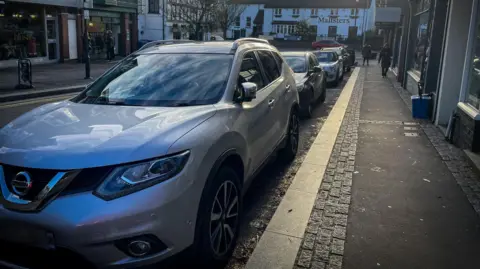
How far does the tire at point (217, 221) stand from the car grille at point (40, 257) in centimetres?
76

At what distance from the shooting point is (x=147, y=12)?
37.8 metres

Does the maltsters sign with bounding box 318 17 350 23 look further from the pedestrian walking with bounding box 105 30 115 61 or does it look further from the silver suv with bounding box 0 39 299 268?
the silver suv with bounding box 0 39 299 268

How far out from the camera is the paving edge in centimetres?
355

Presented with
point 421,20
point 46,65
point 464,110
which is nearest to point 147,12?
point 46,65

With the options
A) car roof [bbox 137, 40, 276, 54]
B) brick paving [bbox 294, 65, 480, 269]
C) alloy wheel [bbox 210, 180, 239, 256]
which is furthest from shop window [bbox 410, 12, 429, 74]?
alloy wheel [bbox 210, 180, 239, 256]

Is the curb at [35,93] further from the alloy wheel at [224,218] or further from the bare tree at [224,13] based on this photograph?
the bare tree at [224,13]

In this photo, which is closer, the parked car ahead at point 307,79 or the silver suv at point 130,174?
the silver suv at point 130,174

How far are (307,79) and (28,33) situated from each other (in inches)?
684

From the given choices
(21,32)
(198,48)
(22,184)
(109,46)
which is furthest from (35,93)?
(109,46)

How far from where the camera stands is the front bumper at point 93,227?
2.42 m

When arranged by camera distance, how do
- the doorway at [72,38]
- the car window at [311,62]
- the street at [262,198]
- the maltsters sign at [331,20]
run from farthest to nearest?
the maltsters sign at [331,20], the doorway at [72,38], the car window at [311,62], the street at [262,198]

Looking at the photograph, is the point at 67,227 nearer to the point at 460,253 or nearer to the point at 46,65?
the point at 460,253

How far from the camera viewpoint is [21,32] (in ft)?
69.6

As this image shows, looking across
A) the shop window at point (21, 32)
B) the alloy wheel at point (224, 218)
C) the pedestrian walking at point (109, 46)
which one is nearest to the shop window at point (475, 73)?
the alloy wheel at point (224, 218)
